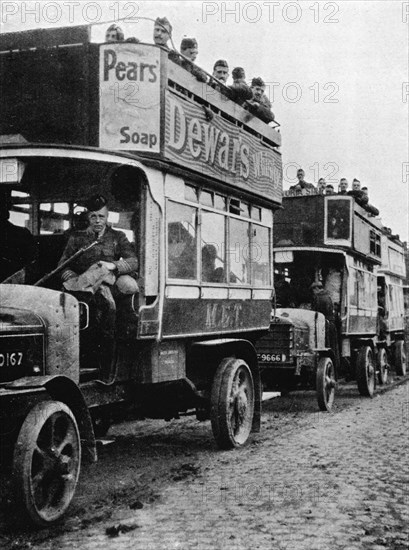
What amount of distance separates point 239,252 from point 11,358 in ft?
13.8

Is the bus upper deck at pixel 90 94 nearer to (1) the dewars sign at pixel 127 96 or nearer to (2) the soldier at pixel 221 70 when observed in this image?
(1) the dewars sign at pixel 127 96

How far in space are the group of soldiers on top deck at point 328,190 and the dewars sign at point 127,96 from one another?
8337mm

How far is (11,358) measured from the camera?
16.6 ft

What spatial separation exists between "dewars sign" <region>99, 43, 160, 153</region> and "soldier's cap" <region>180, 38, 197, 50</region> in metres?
2.33

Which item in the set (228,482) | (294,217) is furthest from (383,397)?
(228,482)

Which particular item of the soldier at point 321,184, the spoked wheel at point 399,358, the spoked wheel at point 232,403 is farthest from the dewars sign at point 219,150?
the spoked wheel at point 399,358

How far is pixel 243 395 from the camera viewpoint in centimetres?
851

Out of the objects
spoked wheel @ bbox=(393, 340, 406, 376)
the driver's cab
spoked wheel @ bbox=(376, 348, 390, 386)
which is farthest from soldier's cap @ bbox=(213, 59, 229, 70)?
spoked wheel @ bbox=(393, 340, 406, 376)

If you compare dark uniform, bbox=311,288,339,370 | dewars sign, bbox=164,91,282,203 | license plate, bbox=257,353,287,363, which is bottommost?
license plate, bbox=257,353,287,363

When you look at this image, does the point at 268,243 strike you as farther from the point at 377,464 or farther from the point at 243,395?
the point at 377,464

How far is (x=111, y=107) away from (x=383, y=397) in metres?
9.24

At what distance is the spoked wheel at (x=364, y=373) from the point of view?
14.0 metres

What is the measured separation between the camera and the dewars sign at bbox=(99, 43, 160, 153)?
6430mm

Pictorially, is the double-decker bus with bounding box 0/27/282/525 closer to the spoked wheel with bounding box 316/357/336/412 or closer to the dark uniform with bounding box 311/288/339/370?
the spoked wheel with bounding box 316/357/336/412
